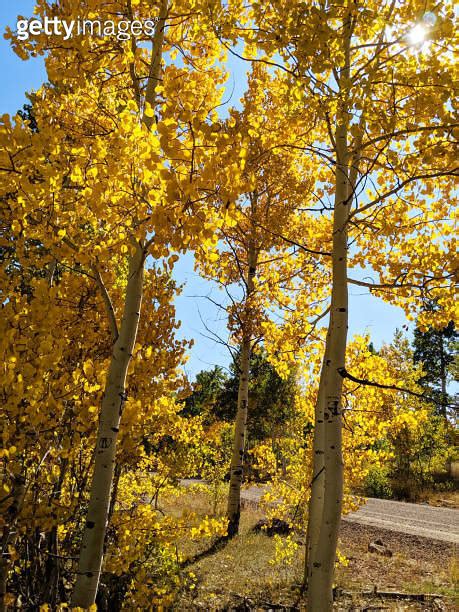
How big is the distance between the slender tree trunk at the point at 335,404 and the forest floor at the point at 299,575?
2263 millimetres

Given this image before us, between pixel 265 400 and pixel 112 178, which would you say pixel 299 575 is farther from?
pixel 265 400

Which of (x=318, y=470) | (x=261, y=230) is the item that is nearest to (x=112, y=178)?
(x=318, y=470)

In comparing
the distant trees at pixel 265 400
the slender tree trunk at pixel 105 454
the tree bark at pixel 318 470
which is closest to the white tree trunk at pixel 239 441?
the tree bark at pixel 318 470

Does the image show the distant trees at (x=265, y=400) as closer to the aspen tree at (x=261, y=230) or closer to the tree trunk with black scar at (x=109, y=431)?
the aspen tree at (x=261, y=230)

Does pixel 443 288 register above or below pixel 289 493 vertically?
above

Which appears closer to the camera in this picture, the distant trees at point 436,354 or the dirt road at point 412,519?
the dirt road at point 412,519

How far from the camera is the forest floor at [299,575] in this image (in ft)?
17.8

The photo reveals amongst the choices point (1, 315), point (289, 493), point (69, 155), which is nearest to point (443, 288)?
point (69, 155)

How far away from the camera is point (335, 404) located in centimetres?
283

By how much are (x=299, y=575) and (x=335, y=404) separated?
5289 mm

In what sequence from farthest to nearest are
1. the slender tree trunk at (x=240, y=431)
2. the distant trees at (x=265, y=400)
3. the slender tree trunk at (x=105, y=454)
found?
the distant trees at (x=265, y=400), the slender tree trunk at (x=240, y=431), the slender tree trunk at (x=105, y=454)

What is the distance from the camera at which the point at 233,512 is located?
342 inches

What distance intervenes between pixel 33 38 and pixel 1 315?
195 cm

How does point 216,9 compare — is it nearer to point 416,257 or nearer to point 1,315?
point 1,315
